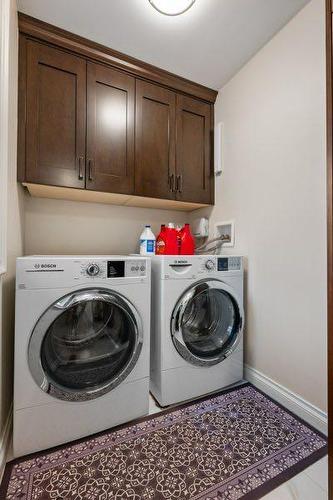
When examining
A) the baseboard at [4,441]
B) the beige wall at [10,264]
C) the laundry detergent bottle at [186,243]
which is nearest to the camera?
the baseboard at [4,441]

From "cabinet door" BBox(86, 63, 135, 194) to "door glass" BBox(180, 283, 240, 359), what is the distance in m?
0.97

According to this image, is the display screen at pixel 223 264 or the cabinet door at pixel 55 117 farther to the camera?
the display screen at pixel 223 264

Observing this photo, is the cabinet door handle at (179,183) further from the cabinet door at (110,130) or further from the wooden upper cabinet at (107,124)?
the cabinet door at (110,130)

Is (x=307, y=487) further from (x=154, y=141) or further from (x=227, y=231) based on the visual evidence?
(x=154, y=141)

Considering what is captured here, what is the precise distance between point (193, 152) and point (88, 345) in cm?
166

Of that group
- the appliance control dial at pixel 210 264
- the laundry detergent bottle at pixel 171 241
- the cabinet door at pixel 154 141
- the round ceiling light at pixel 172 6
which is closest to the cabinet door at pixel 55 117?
the cabinet door at pixel 154 141

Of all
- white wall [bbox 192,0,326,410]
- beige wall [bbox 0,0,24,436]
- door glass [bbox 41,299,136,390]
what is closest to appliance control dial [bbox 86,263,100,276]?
door glass [bbox 41,299,136,390]

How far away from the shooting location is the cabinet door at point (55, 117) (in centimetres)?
141

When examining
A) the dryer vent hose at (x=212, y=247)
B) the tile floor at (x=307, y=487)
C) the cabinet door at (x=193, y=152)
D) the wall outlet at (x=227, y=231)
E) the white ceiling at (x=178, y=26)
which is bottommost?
the tile floor at (x=307, y=487)

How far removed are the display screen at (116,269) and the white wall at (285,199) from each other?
97 cm

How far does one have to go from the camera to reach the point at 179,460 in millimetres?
1062

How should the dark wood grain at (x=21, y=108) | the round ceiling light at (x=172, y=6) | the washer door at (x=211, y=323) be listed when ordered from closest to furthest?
the round ceiling light at (x=172, y=6) < the dark wood grain at (x=21, y=108) < the washer door at (x=211, y=323)

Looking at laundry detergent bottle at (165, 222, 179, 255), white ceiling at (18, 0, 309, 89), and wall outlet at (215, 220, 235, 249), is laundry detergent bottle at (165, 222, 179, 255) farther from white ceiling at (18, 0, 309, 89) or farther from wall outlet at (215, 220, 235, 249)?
white ceiling at (18, 0, 309, 89)

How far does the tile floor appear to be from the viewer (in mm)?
918
